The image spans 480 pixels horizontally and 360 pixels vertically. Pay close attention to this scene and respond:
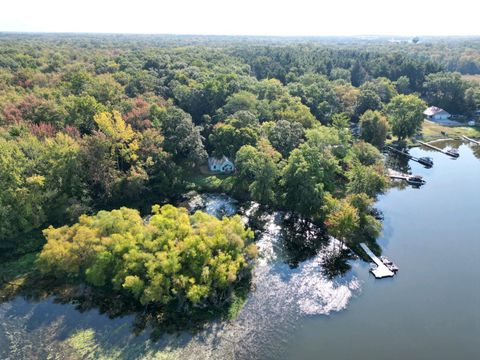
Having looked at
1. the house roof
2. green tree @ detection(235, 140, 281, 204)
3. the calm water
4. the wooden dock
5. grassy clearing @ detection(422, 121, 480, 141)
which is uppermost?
green tree @ detection(235, 140, 281, 204)

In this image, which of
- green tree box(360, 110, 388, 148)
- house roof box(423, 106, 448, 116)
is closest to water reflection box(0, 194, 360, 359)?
green tree box(360, 110, 388, 148)

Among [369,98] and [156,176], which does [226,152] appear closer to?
[156,176]

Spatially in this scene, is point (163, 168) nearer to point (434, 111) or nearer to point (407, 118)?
point (407, 118)

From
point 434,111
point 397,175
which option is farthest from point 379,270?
point 434,111

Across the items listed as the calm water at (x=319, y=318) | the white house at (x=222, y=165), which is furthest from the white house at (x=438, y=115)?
the white house at (x=222, y=165)

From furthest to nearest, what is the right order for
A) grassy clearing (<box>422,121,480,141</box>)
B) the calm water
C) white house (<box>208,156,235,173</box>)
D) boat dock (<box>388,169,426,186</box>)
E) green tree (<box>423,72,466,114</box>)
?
green tree (<box>423,72,466,114</box>)
grassy clearing (<box>422,121,480,141</box>)
boat dock (<box>388,169,426,186</box>)
white house (<box>208,156,235,173</box>)
the calm water

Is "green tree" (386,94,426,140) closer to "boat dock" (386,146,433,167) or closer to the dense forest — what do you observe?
the dense forest
